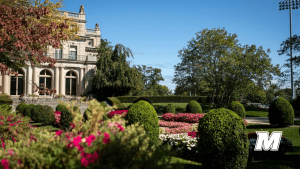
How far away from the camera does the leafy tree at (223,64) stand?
2020 cm

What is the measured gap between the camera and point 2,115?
6871mm

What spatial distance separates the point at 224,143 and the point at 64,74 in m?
33.3

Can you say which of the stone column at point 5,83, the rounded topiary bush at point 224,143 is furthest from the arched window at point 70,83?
the rounded topiary bush at point 224,143

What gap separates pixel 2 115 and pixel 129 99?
80.5 feet

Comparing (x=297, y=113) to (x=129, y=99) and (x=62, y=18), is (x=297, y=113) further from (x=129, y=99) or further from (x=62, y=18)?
(x=62, y=18)

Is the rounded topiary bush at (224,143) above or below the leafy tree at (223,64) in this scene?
below

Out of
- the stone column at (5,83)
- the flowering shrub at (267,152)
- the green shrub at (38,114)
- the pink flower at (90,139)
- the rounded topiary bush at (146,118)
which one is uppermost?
the stone column at (5,83)

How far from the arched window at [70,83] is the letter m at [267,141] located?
107 feet

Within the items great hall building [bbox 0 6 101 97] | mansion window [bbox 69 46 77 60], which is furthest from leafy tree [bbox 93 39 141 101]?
mansion window [bbox 69 46 77 60]

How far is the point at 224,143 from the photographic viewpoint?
5.30m

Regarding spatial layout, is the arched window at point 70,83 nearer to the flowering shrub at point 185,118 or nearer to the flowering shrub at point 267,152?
the flowering shrub at point 185,118

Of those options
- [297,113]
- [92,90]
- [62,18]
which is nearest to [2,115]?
[62,18]

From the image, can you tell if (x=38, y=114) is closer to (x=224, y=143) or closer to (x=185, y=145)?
(x=185, y=145)

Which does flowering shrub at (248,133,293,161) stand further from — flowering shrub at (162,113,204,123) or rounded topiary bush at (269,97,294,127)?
flowering shrub at (162,113,204,123)
